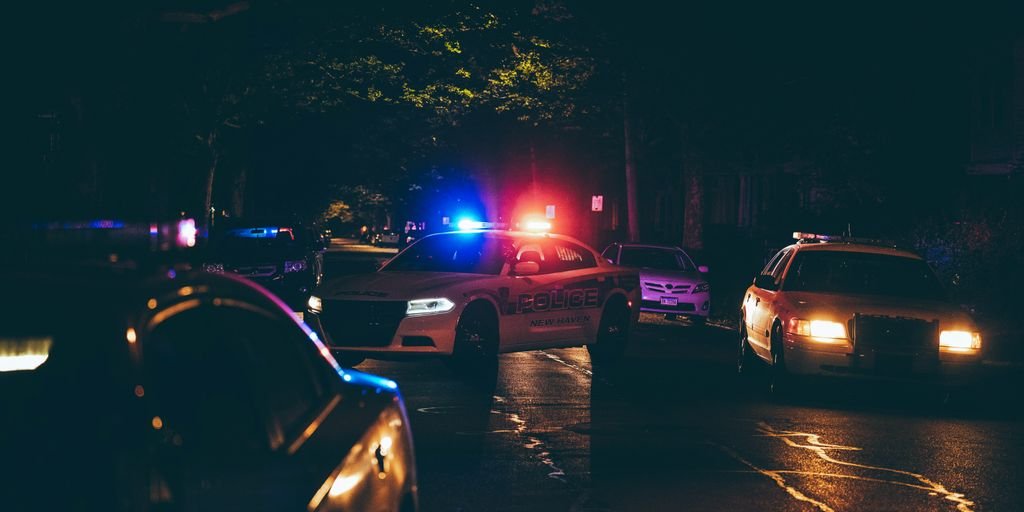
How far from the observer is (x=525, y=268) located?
1595 cm

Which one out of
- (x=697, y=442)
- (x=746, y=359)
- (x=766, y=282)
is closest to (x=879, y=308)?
(x=766, y=282)

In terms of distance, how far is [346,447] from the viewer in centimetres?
406

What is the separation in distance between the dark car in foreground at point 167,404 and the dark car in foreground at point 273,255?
21014 millimetres

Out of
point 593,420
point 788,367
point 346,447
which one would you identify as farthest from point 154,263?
point 788,367

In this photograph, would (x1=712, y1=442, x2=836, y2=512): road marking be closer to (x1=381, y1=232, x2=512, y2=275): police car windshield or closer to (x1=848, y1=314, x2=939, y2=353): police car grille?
(x1=848, y1=314, x2=939, y2=353): police car grille

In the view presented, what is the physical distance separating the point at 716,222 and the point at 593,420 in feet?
158

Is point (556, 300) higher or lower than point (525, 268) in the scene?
lower

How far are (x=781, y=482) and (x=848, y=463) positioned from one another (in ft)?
3.55

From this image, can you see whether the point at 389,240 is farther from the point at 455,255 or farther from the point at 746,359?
the point at 746,359

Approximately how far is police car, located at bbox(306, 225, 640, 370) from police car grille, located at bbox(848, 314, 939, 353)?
405cm

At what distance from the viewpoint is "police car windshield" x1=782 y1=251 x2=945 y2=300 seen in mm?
14680

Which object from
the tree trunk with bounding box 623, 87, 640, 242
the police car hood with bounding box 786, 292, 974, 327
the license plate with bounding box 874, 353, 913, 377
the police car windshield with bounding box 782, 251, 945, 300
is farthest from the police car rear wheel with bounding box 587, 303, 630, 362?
the tree trunk with bounding box 623, 87, 640, 242

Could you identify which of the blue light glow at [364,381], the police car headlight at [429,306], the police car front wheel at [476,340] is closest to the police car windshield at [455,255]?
the police car front wheel at [476,340]

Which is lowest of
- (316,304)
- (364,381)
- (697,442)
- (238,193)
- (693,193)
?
(697,442)
